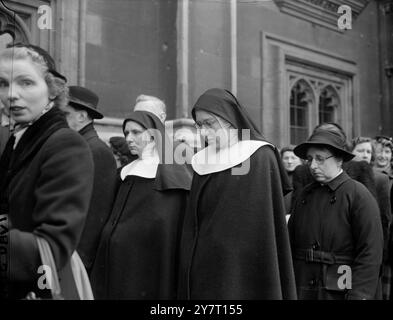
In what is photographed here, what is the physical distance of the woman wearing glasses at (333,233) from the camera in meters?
3.25

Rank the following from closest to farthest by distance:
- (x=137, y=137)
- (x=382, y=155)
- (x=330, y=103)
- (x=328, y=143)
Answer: (x=328, y=143)
(x=137, y=137)
(x=382, y=155)
(x=330, y=103)

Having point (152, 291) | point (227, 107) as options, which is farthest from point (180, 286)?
point (227, 107)

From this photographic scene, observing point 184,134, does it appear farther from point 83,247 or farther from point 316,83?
point 316,83

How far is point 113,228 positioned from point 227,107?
99cm

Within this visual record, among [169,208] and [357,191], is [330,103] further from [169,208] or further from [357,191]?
[169,208]

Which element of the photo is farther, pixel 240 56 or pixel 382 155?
pixel 240 56

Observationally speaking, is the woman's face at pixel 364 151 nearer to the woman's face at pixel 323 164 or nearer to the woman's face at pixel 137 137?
the woman's face at pixel 323 164

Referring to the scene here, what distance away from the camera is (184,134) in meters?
4.99

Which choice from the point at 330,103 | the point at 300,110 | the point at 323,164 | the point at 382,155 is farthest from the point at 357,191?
the point at 330,103

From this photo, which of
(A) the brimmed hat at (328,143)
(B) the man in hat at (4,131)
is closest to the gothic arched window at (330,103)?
(A) the brimmed hat at (328,143)

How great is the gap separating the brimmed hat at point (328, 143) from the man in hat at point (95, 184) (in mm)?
1192

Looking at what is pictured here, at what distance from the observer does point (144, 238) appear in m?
3.31

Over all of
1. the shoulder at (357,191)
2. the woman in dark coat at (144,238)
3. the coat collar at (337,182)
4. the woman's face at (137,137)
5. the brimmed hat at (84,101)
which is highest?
the brimmed hat at (84,101)

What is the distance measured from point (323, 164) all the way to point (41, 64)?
2.11 meters
